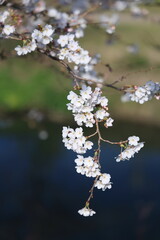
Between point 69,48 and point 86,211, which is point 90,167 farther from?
point 69,48

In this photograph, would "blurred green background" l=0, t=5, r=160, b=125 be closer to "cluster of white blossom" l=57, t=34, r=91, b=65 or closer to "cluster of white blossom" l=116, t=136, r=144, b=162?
"cluster of white blossom" l=57, t=34, r=91, b=65

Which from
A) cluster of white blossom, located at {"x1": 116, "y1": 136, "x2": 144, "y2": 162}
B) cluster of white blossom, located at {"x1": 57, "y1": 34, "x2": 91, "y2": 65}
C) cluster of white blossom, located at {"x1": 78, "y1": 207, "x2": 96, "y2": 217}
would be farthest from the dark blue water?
cluster of white blossom, located at {"x1": 57, "y1": 34, "x2": 91, "y2": 65}

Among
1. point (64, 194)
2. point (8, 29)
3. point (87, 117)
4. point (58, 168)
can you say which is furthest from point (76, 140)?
point (58, 168)

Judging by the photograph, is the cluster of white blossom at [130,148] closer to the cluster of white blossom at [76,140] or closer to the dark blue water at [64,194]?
the cluster of white blossom at [76,140]

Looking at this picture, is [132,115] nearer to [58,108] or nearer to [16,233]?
[58,108]

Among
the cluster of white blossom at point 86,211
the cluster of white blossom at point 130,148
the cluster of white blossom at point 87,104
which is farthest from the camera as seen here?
the cluster of white blossom at point 86,211

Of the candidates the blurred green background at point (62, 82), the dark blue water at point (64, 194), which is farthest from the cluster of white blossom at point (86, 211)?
the blurred green background at point (62, 82)

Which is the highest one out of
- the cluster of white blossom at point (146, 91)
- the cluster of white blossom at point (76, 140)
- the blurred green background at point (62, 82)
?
the blurred green background at point (62, 82)
